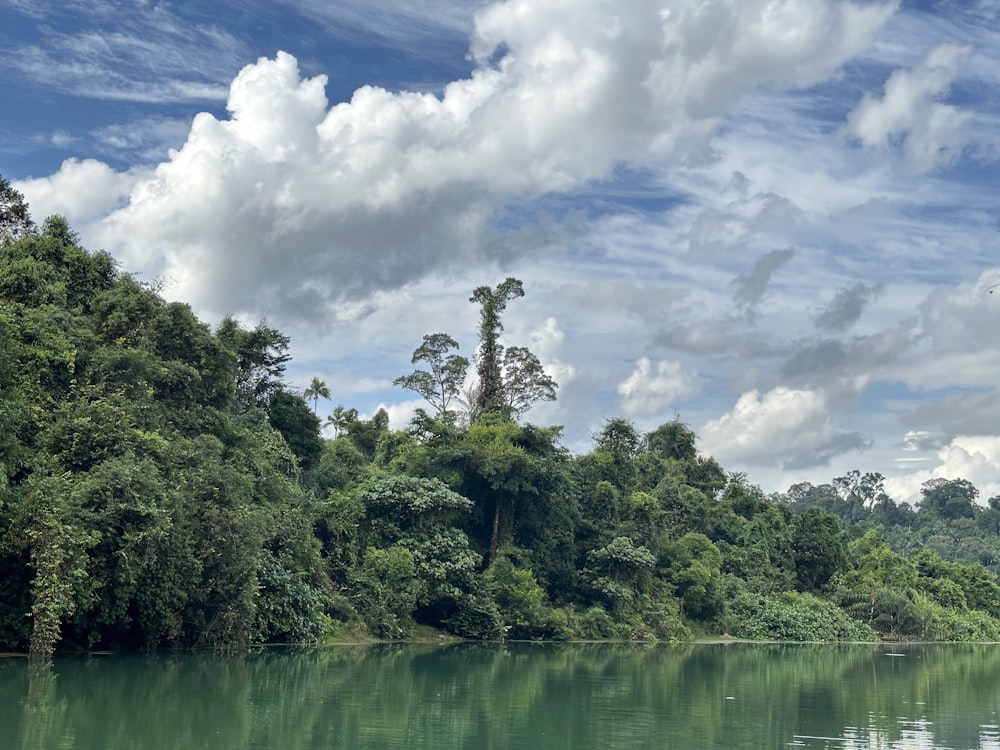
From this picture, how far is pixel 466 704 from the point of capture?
71.1 ft

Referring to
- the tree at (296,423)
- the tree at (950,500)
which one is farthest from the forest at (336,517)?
the tree at (950,500)

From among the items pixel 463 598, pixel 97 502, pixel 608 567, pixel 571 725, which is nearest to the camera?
pixel 571 725

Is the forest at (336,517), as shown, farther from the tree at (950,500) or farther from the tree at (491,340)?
the tree at (950,500)

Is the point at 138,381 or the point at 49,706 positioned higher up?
the point at 138,381

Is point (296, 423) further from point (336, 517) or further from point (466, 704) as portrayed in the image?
point (466, 704)

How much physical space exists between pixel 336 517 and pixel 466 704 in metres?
21.2

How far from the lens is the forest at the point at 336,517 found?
84.5ft

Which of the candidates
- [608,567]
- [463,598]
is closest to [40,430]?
[463,598]

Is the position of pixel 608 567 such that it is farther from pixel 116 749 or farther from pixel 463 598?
pixel 116 749

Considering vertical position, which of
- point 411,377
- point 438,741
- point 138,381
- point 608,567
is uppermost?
point 411,377

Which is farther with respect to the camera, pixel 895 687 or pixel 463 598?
pixel 463 598

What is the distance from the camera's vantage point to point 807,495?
14600 cm

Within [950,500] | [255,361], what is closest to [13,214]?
[255,361]

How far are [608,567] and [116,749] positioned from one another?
37148mm
